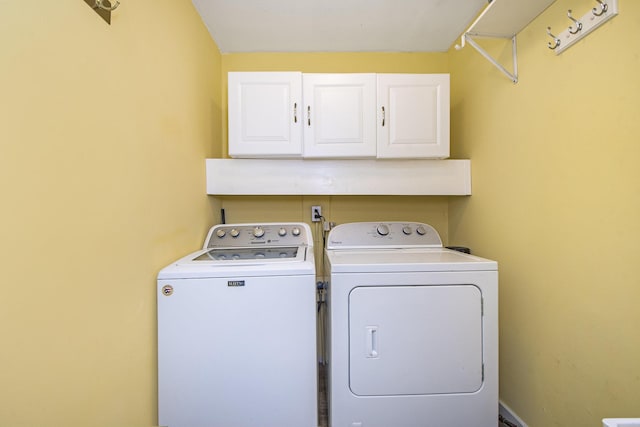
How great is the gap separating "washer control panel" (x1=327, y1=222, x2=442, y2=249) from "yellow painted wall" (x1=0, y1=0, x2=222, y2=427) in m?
1.05

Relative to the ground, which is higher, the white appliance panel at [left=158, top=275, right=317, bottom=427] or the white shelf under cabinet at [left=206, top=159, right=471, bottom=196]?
the white shelf under cabinet at [left=206, top=159, right=471, bottom=196]

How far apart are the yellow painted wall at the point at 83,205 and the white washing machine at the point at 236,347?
11 centimetres

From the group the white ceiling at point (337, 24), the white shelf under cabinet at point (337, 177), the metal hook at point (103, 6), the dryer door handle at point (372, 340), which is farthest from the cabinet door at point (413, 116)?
the metal hook at point (103, 6)

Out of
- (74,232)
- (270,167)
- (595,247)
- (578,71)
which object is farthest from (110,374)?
(578,71)

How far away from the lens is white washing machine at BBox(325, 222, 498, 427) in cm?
119

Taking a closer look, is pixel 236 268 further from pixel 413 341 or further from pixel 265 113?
pixel 265 113

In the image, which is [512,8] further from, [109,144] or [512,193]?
[109,144]

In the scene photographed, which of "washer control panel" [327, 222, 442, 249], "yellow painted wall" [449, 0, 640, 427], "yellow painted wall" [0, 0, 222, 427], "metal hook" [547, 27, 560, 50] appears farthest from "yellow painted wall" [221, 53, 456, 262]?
"metal hook" [547, 27, 560, 50]

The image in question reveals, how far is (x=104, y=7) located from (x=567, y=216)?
6.46ft

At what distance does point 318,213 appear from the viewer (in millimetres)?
2113

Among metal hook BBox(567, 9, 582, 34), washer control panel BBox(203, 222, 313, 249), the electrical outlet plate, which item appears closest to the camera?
metal hook BBox(567, 9, 582, 34)

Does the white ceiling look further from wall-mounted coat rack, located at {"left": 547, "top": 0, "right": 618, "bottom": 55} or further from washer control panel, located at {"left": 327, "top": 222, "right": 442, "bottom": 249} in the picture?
washer control panel, located at {"left": 327, "top": 222, "right": 442, "bottom": 249}

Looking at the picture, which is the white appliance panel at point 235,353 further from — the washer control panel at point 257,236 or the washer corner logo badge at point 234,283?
the washer control panel at point 257,236

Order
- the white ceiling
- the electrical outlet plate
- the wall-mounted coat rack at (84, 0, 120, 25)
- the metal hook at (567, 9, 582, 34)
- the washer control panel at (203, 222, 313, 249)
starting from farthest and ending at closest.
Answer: the electrical outlet plate, the washer control panel at (203, 222, 313, 249), the white ceiling, the metal hook at (567, 9, 582, 34), the wall-mounted coat rack at (84, 0, 120, 25)
